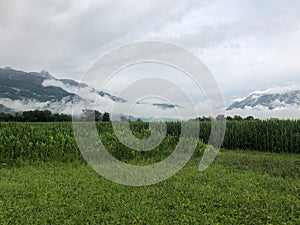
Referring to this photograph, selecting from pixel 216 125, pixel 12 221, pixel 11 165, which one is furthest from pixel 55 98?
pixel 12 221

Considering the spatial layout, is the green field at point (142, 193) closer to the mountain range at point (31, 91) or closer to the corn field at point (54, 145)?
the corn field at point (54, 145)

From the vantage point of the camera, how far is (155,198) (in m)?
6.72

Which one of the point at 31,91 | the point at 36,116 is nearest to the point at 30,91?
the point at 31,91

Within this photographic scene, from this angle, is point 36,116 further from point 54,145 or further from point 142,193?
point 142,193

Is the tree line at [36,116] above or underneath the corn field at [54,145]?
above

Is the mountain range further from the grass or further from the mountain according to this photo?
the grass

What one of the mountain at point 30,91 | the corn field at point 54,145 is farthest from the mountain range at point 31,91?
the corn field at point 54,145

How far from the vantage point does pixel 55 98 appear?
8869cm

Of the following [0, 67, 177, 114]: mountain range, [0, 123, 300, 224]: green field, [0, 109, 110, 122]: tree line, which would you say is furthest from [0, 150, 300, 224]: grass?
[0, 67, 177, 114]: mountain range

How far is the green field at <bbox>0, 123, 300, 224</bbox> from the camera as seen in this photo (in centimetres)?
561

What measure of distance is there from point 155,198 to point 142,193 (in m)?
0.42

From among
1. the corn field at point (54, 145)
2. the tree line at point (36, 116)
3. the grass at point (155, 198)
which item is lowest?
the grass at point (155, 198)

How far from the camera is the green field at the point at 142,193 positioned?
221 inches

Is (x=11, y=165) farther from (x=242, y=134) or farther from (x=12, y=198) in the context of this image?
(x=242, y=134)
